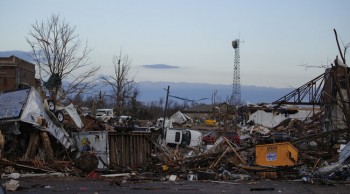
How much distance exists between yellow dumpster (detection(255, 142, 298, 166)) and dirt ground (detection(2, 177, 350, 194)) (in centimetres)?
120

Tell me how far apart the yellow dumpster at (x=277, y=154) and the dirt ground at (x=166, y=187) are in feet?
3.95

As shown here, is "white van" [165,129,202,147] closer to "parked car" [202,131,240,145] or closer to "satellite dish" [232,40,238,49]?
"parked car" [202,131,240,145]

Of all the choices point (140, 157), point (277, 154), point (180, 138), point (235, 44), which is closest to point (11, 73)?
point (180, 138)

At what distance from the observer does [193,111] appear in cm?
12669

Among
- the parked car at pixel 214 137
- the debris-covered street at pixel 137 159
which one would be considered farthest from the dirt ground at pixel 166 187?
the parked car at pixel 214 137

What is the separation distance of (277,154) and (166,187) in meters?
5.09

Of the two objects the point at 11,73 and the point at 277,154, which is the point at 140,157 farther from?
the point at 11,73

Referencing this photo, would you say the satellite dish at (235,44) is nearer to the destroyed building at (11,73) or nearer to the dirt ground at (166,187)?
the destroyed building at (11,73)

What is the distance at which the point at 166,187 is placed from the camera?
47.8ft

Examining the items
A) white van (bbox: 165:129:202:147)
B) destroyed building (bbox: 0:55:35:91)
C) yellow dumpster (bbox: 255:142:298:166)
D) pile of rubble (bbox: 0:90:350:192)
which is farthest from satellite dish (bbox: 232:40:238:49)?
yellow dumpster (bbox: 255:142:298:166)

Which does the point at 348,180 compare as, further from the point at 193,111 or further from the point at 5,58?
the point at 193,111

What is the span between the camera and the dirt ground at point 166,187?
13586mm

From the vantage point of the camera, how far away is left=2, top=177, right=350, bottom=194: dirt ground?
44.6 ft

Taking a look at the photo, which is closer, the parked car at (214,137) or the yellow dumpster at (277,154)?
the yellow dumpster at (277,154)
